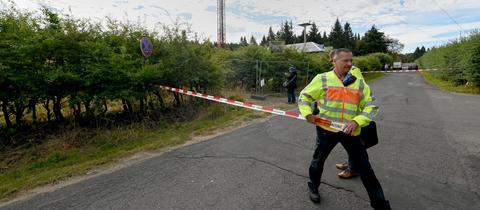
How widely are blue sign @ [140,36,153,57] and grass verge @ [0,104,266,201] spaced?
6.34 feet

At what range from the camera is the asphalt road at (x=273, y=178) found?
2.99 m

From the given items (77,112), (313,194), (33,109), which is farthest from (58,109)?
(313,194)

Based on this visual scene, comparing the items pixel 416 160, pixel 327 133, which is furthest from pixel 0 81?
pixel 416 160

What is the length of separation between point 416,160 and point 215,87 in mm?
6885

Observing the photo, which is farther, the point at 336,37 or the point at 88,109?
the point at 336,37

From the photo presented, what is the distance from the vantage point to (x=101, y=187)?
3.51m

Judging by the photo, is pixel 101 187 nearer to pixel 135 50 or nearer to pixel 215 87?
pixel 135 50

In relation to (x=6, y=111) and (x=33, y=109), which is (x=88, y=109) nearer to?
(x=33, y=109)

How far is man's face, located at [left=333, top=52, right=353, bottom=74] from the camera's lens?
256 cm

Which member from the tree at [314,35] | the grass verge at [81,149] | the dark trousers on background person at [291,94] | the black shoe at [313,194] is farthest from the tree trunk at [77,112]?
the tree at [314,35]

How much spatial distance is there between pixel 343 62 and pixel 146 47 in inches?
225

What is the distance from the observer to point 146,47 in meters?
6.84

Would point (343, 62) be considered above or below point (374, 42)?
below

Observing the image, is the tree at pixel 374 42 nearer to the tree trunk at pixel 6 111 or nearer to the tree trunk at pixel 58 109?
the tree trunk at pixel 58 109
